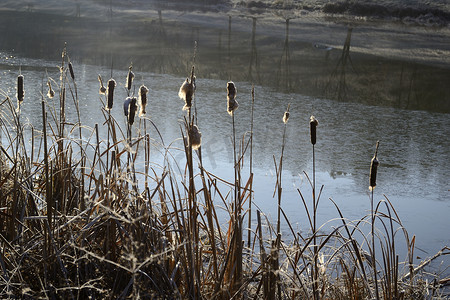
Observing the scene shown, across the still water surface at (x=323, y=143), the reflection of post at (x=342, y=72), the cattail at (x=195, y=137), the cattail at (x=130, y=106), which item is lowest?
the still water surface at (x=323, y=143)

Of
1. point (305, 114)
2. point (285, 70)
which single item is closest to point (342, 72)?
point (285, 70)

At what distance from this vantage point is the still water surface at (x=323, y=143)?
3.41 m

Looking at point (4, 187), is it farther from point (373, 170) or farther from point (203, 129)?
point (203, 129)

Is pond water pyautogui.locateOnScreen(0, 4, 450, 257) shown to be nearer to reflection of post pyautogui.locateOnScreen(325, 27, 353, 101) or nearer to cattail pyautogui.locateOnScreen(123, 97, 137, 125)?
reflection of post pyautogui.locateOnScreen(325, 27, 353, 101)

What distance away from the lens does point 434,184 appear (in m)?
3.93

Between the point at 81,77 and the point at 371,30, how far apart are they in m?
8.39

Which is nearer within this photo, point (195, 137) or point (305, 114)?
point (195, 137)

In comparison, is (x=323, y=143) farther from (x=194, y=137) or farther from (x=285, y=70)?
(x=285, y=70)

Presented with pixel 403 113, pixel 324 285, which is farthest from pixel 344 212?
pixel 403 113

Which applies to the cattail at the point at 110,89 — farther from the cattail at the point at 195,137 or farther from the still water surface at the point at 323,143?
the still water surface at the point at 323,143

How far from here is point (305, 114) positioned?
5621mm

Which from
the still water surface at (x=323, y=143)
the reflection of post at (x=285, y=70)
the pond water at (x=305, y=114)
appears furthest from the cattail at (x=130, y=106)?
the reflection of post at (x=285, y=70)

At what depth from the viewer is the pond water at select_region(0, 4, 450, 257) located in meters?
3.60

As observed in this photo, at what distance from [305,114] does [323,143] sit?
96cm
